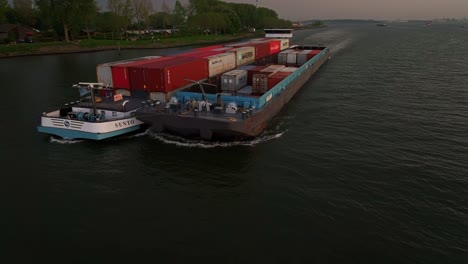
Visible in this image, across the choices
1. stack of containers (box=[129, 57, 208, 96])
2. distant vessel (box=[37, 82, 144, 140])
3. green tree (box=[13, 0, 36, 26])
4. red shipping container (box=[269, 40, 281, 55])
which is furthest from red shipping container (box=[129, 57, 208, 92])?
green tree (box=[13, 0, 36, 26])

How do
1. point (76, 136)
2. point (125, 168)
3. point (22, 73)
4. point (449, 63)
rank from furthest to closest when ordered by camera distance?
point (449, 63), point (22, 73), point (76, 136), point (125, 168)

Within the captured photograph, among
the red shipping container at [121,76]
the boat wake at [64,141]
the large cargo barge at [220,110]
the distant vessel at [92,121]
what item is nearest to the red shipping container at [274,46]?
the large cargo barge at [220,110]

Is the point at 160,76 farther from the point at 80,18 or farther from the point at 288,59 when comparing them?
the point at 80,18

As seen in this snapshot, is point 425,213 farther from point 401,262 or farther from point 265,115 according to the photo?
point 265,115

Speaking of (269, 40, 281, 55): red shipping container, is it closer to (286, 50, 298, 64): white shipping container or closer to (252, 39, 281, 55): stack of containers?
(252, 39, 281, 55): stack of containers

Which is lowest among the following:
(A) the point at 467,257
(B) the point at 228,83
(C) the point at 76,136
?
(A) the point at 467,257

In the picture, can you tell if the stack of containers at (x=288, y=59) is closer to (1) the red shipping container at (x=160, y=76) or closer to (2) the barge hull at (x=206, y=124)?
(1) the red shipping container at (x=160, y=76)

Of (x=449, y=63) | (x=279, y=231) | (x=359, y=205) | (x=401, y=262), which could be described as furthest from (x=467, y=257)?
(x=449, y=63)
